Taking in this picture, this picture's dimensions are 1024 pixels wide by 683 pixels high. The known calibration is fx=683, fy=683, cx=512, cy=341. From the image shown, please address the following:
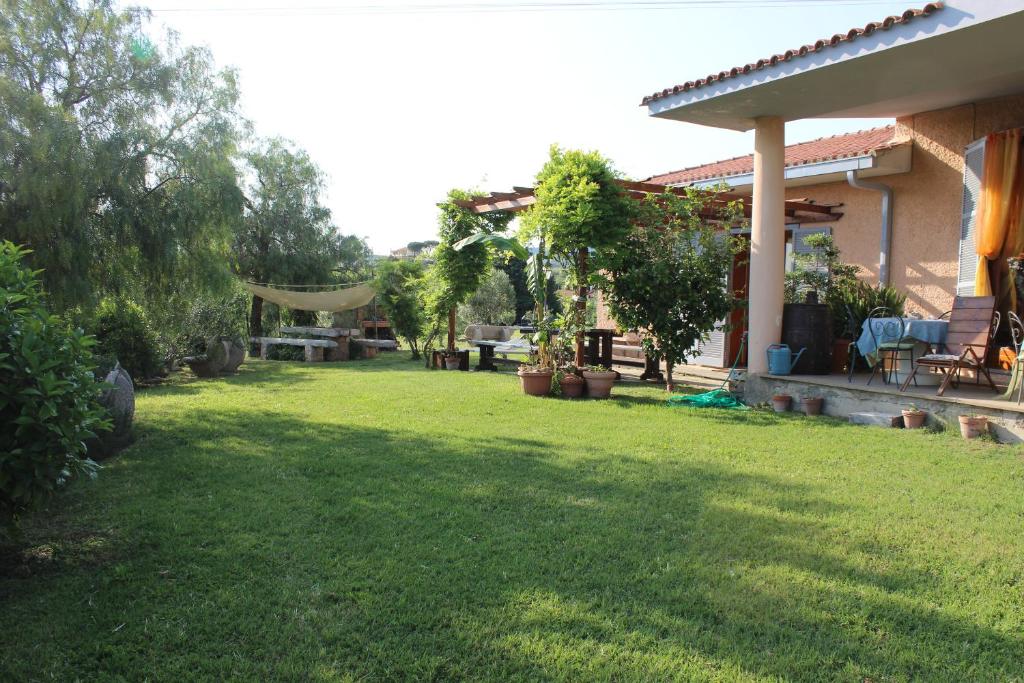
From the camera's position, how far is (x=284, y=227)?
16938mm

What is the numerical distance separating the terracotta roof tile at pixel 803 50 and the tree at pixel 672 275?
137 centimetres

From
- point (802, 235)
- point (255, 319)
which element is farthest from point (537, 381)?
point (255, 319)

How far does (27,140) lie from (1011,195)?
9.53 metres

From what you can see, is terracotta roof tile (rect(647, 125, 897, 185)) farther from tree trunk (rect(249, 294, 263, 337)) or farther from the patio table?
tree trunk (rect(249, 294, 263, 337))

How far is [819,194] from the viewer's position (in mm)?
10047

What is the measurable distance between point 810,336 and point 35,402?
7.26m

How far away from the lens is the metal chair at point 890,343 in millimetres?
6884

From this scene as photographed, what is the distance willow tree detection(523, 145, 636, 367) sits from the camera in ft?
26.6

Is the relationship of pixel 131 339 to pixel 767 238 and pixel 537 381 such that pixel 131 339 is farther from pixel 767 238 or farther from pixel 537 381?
pixel 767 238

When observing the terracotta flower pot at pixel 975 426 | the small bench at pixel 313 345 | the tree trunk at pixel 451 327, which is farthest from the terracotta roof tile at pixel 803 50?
the small bench at pixel 313 345

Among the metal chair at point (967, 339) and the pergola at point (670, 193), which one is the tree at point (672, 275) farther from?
the metal chair at point (967, 339)

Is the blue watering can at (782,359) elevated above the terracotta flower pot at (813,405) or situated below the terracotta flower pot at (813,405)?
above

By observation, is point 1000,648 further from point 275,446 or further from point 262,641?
point 275,446

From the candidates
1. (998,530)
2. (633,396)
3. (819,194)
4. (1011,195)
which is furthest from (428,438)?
(819,194)
